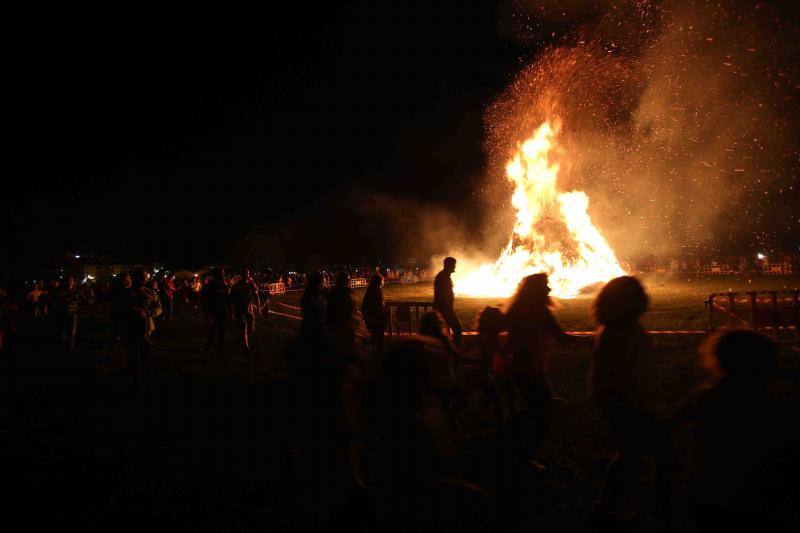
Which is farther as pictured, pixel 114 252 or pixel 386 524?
pixel 114 252

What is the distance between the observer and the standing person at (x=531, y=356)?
4461mm

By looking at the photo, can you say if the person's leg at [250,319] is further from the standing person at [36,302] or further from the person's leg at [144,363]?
the standing person at [36,302]

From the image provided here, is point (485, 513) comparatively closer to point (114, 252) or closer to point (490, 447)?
point (490, 447)

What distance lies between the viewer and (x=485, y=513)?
383 centimetres

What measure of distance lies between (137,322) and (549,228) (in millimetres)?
22044

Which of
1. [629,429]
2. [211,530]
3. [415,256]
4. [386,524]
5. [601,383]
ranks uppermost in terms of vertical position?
[415,256]

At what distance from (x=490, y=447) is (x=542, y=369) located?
1.16m

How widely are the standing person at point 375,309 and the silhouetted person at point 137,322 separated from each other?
10.5 ft

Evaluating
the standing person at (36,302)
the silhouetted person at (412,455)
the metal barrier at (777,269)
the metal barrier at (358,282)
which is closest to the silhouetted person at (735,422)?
the silhouetted person at (412,455)

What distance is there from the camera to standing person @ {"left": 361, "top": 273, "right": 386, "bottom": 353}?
8.47 meters

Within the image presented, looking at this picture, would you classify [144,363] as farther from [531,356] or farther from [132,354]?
[531,356]

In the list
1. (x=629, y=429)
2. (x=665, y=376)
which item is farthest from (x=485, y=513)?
(x=665, y=376)

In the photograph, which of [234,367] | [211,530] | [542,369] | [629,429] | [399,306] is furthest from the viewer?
[399,306]

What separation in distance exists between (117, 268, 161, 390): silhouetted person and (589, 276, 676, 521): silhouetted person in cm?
632
